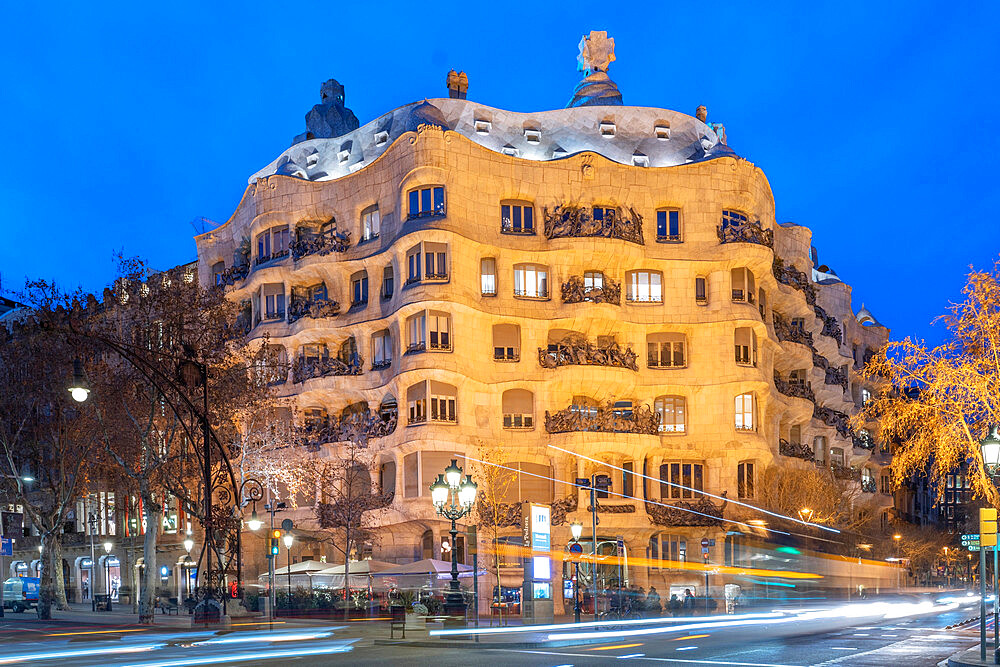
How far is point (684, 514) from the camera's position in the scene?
188 feet

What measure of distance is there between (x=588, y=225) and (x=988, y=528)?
39.0 metres

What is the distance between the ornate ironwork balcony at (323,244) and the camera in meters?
60.9

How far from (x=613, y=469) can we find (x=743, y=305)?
1197cm

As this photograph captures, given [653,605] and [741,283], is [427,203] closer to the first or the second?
[741,283]

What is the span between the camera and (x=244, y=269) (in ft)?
218

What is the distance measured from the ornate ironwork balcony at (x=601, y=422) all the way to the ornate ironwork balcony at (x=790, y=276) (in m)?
15.4

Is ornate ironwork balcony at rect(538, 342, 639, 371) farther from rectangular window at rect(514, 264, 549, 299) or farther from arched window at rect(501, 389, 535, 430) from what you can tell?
rectangular window at rect(514, 264, 549, 299)

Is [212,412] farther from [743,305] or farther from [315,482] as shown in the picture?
[743,305]

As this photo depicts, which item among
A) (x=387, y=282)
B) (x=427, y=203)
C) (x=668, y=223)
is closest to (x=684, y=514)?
→ (x=668, y=223)

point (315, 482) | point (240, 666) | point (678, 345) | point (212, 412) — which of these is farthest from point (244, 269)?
point (240, 666)

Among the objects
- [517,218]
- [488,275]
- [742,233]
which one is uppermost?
[517,218]

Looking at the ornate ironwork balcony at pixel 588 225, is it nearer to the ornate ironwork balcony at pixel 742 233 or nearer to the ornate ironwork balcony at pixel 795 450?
the ornate ironwork balcony at pixel 742 233

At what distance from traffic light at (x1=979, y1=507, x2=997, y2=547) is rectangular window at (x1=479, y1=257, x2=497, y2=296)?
38.9 meters

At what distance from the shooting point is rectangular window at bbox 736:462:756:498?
60062mm
